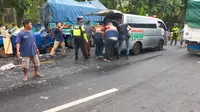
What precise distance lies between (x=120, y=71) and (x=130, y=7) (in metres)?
17.6

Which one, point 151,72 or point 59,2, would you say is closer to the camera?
point 151,72

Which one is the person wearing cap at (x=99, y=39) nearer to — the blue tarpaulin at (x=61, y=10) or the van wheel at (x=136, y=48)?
the van wheel at (x=136, y=48)

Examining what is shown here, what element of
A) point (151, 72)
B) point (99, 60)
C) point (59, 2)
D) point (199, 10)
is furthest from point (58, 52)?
point (199, 10)

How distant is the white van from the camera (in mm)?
10841

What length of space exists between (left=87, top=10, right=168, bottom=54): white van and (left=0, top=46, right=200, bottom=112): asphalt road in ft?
→ 11.4

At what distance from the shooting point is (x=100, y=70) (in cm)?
809

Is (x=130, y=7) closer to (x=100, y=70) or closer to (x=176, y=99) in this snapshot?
(x=100, y=70)

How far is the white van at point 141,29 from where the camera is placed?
427 inches

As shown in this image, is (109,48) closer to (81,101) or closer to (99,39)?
(99,39)

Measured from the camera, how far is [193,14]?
11.5 m

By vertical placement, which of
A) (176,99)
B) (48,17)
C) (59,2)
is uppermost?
(59,2)

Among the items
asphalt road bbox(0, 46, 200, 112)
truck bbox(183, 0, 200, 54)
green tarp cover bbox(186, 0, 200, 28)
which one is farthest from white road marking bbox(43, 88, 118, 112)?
green tarp cover bbox(186, 0, 200, 28)

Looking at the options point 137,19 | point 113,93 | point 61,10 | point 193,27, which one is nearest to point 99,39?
point 137,19

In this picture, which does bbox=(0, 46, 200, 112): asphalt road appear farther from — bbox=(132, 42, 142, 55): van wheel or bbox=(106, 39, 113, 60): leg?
bbox=(132, 42, 142, 55): van wheel
